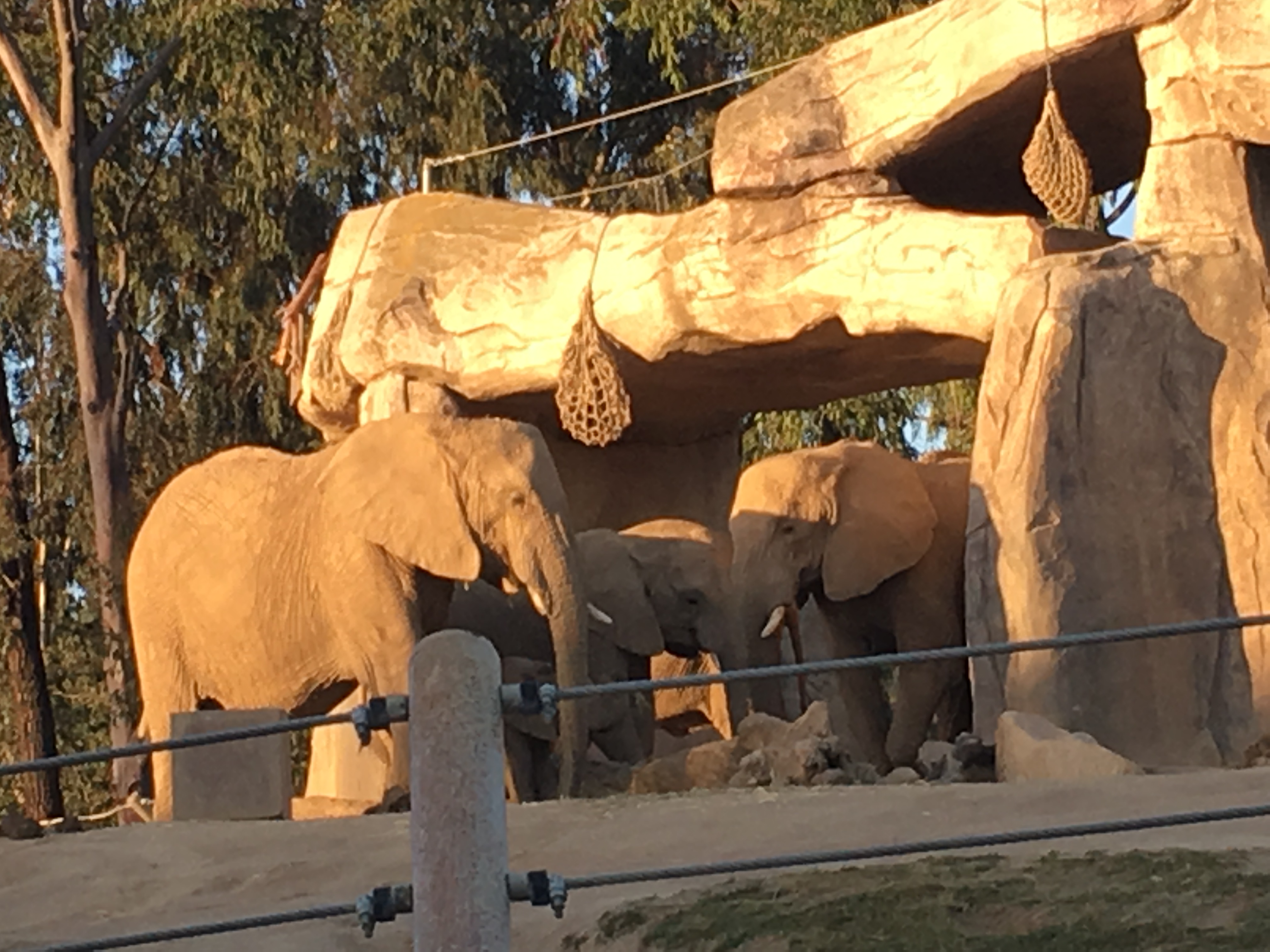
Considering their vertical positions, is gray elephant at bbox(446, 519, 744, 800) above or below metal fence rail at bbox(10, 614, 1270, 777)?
above

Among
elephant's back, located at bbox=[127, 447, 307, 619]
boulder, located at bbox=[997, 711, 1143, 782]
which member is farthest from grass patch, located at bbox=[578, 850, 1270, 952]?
elephant's back, located at bbox=[127, 447, 307, 619]

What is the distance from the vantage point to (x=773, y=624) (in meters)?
13.1

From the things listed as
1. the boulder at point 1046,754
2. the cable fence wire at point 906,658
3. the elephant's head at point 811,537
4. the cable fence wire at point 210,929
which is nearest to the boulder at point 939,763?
the boulder at point 1046,754

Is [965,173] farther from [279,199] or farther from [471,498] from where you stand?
[279,199]

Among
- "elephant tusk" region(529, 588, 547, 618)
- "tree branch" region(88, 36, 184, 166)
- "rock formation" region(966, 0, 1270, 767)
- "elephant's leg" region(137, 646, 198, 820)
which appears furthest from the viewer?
"tree branch" region(88, 36, 184, 166)

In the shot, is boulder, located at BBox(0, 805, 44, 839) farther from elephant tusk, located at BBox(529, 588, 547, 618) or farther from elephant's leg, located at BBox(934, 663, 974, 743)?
elephant's leg, located at BBox(934, 663, 974, 743)

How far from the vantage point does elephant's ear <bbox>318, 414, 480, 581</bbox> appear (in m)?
11.3

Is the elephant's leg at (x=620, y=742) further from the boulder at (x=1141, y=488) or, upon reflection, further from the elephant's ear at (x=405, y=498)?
the boulder at (x=1141, y=488)

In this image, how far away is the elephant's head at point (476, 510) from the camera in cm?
1113

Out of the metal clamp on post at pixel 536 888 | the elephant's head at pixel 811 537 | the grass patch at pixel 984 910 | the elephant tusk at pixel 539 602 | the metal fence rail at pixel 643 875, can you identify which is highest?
the elephant's head at pixel 811 537

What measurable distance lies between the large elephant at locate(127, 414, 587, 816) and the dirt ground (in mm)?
2392

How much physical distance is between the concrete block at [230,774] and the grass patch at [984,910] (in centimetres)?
345

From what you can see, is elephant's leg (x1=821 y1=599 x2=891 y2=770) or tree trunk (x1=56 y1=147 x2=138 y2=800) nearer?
elephant's leg (x1=821 y1=599 x2=891 y2=770)

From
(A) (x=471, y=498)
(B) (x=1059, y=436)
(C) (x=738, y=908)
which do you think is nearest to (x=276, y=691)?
(A) (x=471, y=498)
